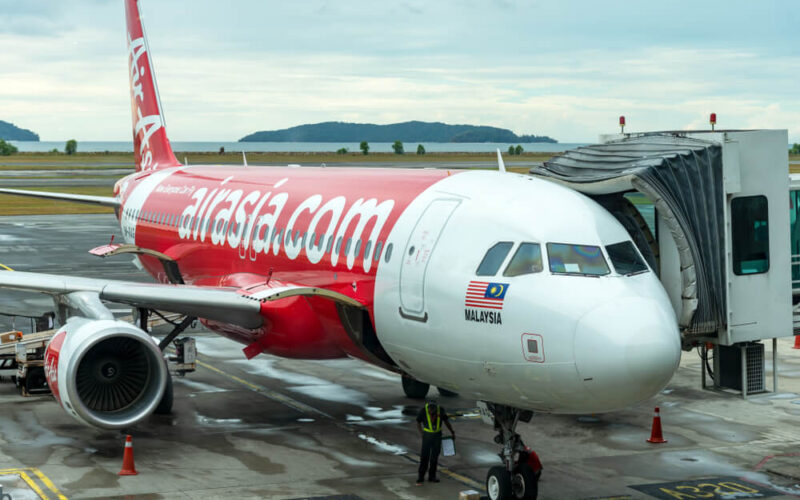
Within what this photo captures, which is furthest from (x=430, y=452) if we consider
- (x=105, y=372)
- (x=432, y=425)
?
(x=105, y=372)

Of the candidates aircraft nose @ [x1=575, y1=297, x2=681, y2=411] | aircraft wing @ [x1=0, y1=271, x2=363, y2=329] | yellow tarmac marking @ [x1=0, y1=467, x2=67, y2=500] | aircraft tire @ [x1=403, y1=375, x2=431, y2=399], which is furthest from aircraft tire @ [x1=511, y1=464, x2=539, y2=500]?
aircraft tire @ [x1=403, y1=375, x2=431, y2=399]

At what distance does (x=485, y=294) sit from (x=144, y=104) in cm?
2008

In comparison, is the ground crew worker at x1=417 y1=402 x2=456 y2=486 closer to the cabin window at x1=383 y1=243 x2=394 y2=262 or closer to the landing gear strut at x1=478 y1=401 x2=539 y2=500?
the landing gear strut at x1=478 y1=401 x2=539 y2=500

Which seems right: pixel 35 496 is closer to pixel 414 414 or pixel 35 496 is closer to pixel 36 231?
pixel 414 414

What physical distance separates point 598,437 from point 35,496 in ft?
31.9

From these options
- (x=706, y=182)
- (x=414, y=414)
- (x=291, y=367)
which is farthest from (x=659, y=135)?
(x=291, y=367)

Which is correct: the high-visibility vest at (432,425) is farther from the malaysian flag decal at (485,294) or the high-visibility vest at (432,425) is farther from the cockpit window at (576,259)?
the cockpit window at (576,259)

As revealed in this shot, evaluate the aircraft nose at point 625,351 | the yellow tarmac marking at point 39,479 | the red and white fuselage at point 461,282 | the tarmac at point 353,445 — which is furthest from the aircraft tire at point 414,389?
the aircraft nose at point 625,351

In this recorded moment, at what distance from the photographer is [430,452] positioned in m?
16.1

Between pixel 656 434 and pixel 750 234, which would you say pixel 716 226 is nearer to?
pixel 750 234

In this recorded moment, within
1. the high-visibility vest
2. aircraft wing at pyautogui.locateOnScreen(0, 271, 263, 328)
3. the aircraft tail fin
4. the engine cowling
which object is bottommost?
the high-visibility vest

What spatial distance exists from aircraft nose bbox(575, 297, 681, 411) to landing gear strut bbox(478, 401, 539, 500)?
2.06 m

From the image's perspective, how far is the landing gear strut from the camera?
14211 millimetres

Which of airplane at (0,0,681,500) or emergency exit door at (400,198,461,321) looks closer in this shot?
airplane at (0,0,681,500)
